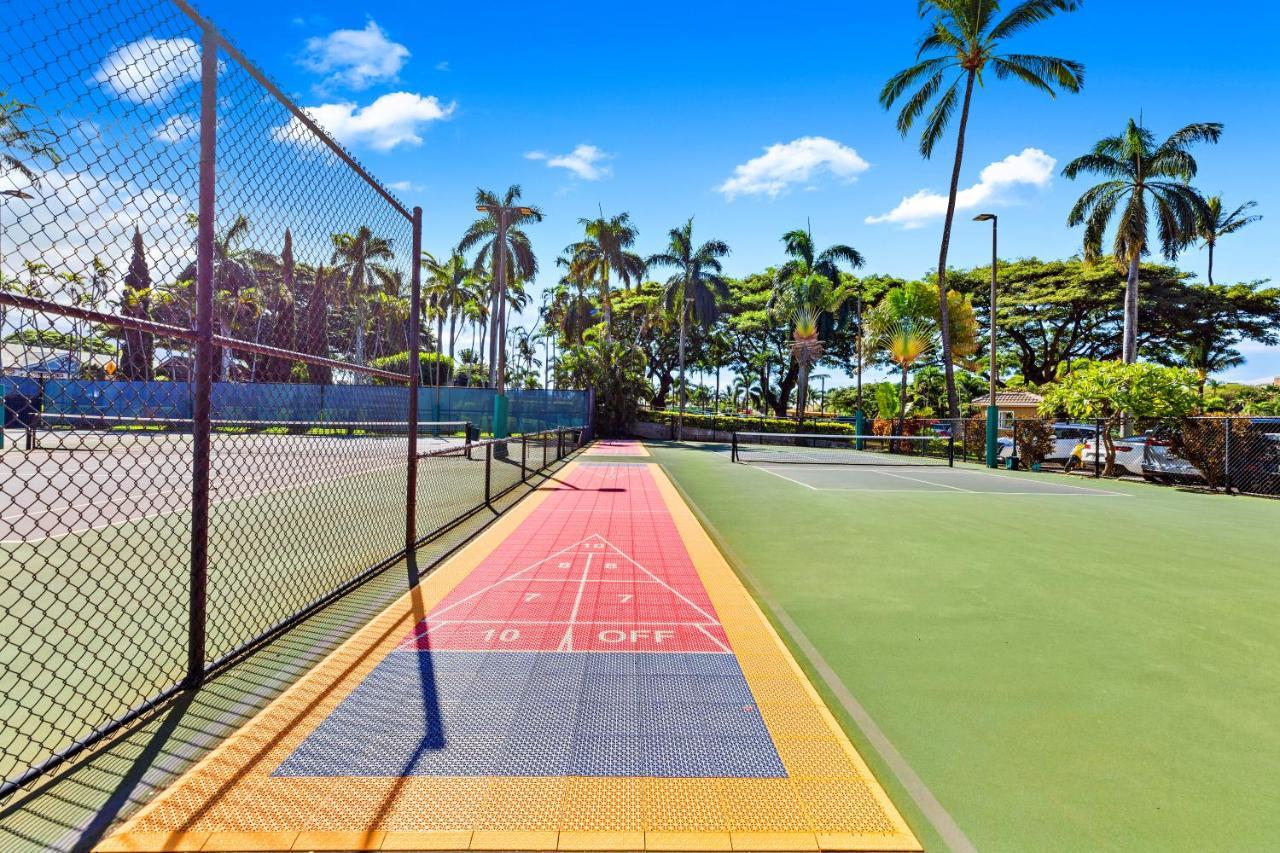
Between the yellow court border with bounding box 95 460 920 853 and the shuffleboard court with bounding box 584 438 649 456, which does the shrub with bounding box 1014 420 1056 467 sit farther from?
the yellow court border with bounding box 95 460 920 853

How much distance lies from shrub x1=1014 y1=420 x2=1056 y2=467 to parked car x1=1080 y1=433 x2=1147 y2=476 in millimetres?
1043

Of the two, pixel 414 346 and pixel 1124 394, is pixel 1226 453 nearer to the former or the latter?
pixel 1124 394

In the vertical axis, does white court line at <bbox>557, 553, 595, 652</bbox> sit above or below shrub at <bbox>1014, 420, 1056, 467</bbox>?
below

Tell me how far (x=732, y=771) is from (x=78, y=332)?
3416mm

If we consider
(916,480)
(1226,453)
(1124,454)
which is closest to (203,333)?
(916,480)

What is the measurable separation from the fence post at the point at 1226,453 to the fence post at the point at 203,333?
64.2 ft

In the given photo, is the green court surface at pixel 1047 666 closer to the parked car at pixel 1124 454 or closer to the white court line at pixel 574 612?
the white court line at pixel 574 612

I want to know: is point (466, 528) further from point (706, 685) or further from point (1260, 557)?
point (1260, 557)

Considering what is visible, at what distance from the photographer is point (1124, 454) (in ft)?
60.0

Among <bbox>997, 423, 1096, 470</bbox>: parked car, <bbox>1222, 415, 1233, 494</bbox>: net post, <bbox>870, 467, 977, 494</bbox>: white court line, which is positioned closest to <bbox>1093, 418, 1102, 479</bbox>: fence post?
<bbox>997, 423, 1096, 470</bbox>: parked car

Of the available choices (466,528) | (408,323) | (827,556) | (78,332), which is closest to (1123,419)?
(827,556)

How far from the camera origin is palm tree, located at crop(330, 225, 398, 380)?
4.66 meters

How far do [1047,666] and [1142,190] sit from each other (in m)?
28.3

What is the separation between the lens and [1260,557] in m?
7.23
